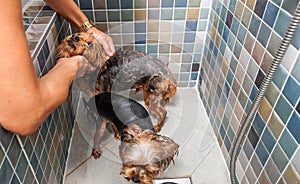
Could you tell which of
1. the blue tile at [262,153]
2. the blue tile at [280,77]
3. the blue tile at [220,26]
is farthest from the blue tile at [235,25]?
the blue tile at [262,153]

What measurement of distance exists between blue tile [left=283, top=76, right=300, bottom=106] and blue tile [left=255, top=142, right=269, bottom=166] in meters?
0.20

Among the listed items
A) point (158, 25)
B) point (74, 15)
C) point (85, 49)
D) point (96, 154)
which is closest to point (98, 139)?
point (96, 154)

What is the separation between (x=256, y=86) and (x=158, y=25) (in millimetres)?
611

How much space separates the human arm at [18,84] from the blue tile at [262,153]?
2.03 ft

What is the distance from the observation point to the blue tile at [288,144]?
2.16ft

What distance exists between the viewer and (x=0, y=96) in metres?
0.47

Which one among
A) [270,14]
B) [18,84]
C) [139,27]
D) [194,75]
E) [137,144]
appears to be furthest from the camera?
[194,75]

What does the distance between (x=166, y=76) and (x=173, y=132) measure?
0.86ft

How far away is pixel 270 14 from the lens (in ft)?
2.44

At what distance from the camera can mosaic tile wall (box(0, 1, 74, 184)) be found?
60 centimetres

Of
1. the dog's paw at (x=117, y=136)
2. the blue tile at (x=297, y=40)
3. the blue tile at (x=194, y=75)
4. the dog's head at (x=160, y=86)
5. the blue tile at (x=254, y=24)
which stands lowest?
the dog's paw at (x=117, y=136)

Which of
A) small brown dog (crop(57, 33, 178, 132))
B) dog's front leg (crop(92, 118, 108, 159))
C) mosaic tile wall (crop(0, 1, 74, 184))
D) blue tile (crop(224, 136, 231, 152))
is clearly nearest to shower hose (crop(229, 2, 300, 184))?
blue tile (crop(224, 136, 231, 152))

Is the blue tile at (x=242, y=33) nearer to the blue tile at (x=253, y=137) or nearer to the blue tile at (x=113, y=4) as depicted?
the blue tile at (x=253, y=137)

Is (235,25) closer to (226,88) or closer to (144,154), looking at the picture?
(226,88)
